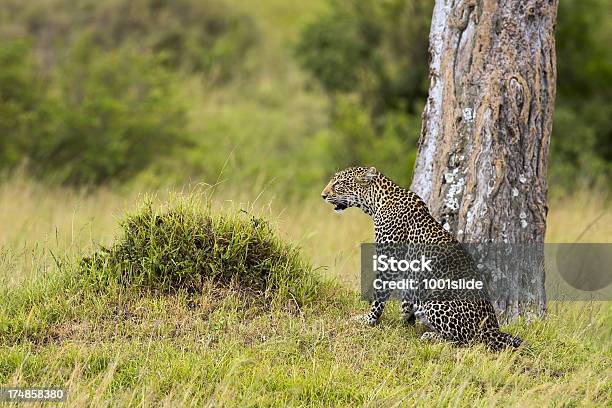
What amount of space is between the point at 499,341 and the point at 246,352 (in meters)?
1.67

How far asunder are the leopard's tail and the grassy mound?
130cm

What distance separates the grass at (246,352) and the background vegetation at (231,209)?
2 cm

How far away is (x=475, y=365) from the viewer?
238 inches

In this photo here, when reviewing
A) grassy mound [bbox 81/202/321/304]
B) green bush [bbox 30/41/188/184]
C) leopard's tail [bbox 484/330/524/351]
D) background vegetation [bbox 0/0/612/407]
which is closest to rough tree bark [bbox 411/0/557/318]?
background vegetation [bbox 0/0/612/407]

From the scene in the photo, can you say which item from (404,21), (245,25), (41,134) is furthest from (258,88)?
(41,134)

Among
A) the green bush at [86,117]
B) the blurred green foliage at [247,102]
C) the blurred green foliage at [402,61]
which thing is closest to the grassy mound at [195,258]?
the blurred green foliage at [247,102]

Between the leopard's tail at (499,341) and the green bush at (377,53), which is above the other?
the green bush at (377,53)

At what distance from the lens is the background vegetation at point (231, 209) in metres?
5.87

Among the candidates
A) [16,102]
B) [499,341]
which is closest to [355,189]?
[499,341]

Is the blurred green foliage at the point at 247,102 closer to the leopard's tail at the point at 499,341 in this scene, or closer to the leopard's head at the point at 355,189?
the leopard's head at the point at 355,189
